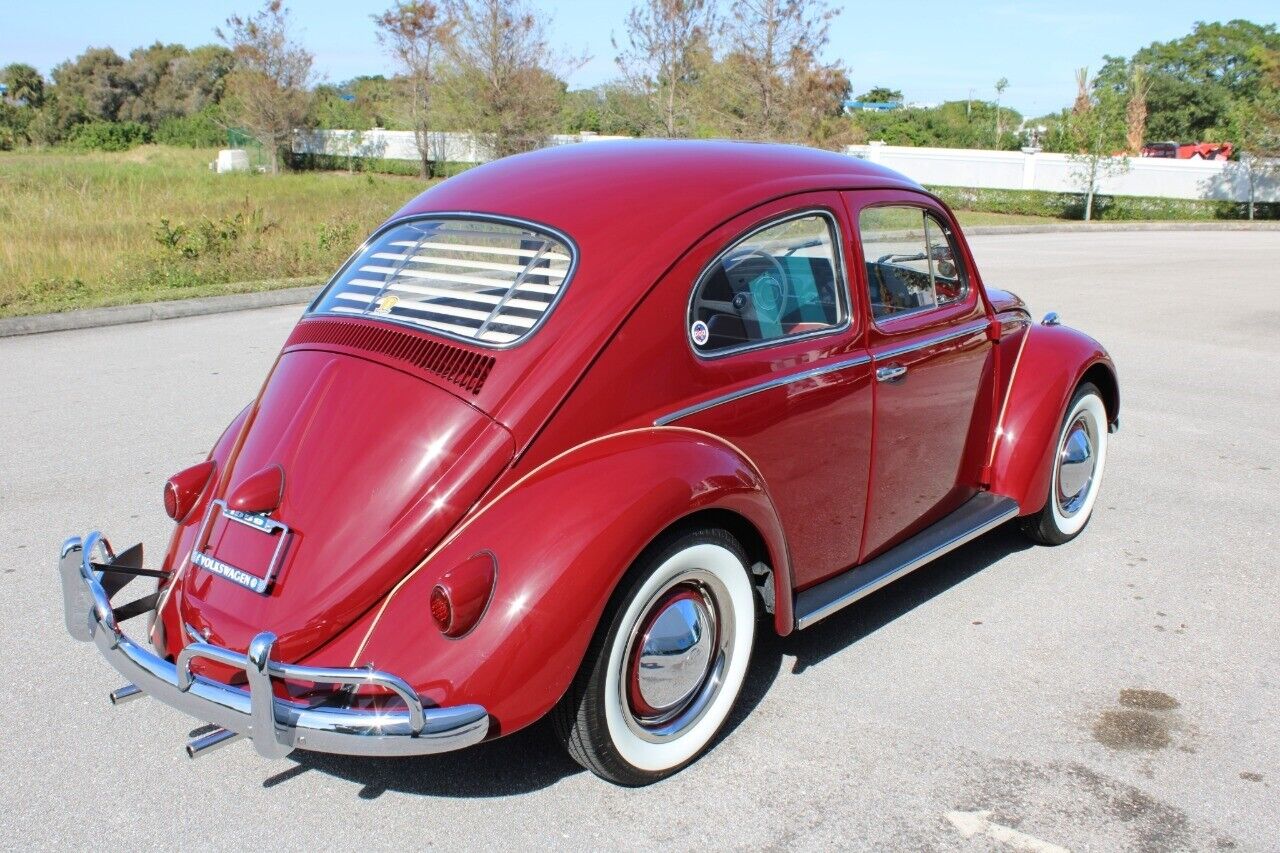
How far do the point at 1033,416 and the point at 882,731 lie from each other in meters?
1.74

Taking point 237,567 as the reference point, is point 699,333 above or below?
above

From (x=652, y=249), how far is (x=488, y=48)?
92.9 ft

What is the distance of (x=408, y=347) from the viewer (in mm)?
3203

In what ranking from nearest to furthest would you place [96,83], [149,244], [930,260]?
1. [930,260]
2. [149,244]
3. [96,83]

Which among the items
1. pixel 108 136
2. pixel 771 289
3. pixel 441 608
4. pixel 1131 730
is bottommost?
pixel 1131 730

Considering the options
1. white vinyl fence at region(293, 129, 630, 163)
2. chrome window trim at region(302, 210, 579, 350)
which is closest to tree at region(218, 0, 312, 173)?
white vinyl fence at region(293, 129, 630, 163)

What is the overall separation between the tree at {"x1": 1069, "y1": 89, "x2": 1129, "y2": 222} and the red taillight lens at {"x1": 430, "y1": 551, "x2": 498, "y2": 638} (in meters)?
29.4

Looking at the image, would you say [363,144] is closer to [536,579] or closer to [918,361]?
[918,361]

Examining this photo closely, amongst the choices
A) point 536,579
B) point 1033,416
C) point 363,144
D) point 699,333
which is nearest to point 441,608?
point 536,579

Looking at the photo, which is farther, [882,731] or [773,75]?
[773,75]

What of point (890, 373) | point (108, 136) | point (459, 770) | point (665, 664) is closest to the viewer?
point (665, 664)

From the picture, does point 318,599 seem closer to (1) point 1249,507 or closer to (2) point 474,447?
(2) point 474,447

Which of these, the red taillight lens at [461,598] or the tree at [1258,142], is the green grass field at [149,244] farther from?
the tree at [1258,142]

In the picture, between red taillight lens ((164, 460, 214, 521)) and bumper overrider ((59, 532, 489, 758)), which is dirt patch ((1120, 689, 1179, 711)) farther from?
red taillight lens ((164, 460, 214, 521))
